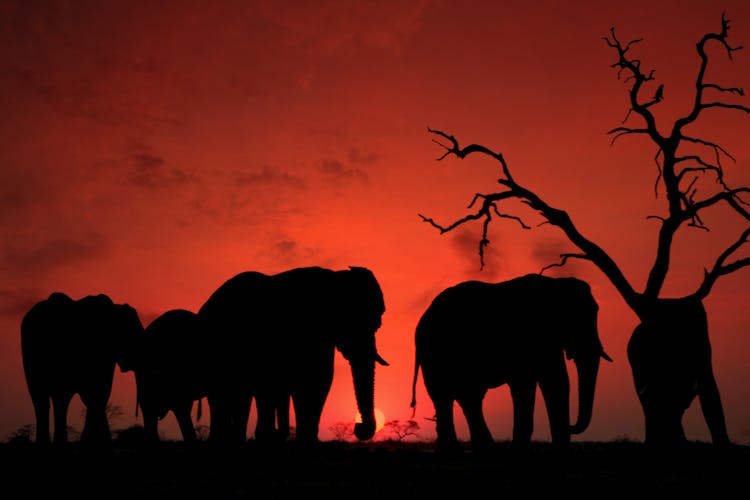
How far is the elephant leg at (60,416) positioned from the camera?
1877 centimetres

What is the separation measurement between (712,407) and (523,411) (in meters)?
6.70

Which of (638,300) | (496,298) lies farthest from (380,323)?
(638,300)

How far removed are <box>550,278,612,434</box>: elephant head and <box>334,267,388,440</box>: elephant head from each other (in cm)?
372

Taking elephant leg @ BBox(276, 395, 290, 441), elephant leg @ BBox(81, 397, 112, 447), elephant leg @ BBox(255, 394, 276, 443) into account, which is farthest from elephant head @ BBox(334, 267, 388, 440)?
elephant leg @ BBox(81, 397, 112, 447)

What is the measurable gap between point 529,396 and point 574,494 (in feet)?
16.4

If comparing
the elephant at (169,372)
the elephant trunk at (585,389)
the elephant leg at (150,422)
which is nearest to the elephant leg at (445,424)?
the elephant trunk at (585,389)

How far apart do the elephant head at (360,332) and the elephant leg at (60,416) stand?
21.7 ft

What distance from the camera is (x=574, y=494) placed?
1157 centimetres

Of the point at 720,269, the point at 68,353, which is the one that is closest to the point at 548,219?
the point at 720,269

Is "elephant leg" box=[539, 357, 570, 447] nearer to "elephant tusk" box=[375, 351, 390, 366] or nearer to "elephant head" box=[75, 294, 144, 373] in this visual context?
"elephant tusk" box=[375, 351, 390, 366]

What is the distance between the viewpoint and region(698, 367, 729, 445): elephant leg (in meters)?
20.7

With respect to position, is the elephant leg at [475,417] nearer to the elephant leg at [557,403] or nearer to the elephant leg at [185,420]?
the elephant leg at [557,403]

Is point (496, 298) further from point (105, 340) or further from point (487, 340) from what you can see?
point (105, 340)

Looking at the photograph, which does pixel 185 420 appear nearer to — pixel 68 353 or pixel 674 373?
pixel 68 353
